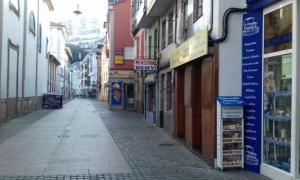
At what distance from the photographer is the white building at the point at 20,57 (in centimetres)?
2398

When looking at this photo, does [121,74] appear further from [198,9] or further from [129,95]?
[198,9]

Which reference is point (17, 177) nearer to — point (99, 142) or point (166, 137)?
point (99, 142)

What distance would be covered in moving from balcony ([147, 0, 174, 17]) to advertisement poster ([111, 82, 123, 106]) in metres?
19.5

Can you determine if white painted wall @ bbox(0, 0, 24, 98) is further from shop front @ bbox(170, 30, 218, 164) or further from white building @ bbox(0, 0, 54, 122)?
shop front @ bbox(170, 30, 218, 164)

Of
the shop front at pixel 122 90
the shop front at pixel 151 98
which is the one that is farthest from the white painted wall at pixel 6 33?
the shop front at pixel 122 90

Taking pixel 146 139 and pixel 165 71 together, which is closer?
pixel 146 139

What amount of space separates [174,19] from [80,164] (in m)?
8.44

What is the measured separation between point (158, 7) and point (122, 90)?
21752 mm

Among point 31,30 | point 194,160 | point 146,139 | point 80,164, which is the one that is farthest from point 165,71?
point 31,30

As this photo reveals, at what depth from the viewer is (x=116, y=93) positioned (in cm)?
4153

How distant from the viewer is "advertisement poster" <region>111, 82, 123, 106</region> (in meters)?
41.6

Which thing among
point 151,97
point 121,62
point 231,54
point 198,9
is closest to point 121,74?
point 121,62

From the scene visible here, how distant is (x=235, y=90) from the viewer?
36.3ft

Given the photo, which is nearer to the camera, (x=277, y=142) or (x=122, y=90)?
(x=277, y=142)
